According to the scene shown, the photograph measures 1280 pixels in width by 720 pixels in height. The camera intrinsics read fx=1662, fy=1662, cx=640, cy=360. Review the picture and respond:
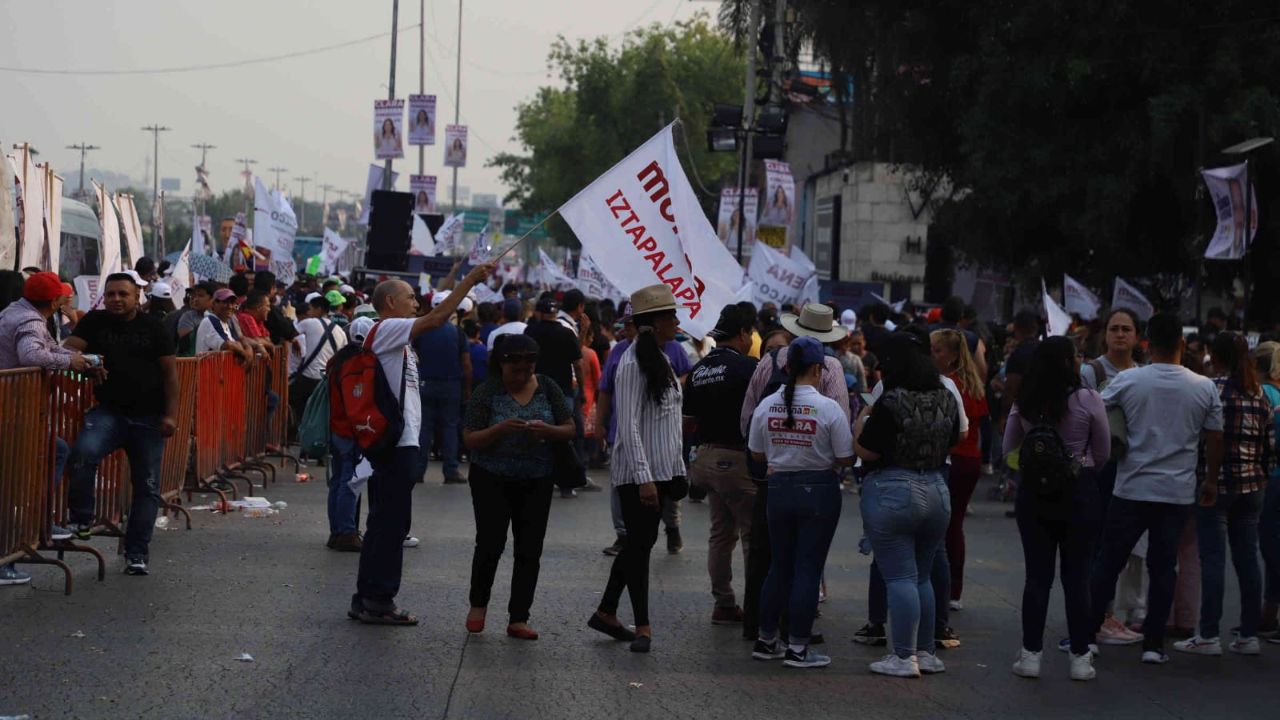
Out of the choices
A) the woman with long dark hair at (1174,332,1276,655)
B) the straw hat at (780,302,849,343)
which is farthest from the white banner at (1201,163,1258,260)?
the straw hat at (780,302,849,343)

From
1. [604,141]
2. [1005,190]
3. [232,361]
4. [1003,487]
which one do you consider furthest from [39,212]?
[604,141]

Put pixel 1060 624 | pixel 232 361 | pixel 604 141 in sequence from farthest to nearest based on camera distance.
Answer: pixel 604 141 → pixel 232 361 → pixel 1060 624

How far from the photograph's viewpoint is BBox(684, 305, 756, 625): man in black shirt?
→ 8.99 m

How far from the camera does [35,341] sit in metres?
9.24

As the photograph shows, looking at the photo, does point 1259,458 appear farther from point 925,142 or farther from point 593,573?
point 925,142

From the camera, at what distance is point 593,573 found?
35.8 feet

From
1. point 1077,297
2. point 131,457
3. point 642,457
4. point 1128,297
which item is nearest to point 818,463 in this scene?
point 642,457

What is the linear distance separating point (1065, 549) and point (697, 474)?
2.09 metres

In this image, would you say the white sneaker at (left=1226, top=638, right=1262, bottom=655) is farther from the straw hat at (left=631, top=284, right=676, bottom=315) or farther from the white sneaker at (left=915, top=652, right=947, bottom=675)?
the straw hat at (left=631, top=284, right=676, bottom=315)

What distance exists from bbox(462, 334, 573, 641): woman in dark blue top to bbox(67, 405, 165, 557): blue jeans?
240 cm

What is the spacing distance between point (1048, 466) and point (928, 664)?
1142 mm

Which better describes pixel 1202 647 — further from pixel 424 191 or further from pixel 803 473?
pixel 424 191

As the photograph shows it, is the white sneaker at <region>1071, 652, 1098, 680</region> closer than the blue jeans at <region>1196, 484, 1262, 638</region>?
Yes

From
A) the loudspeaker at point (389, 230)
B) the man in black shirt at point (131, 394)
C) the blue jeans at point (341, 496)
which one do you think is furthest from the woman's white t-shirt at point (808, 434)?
the loudspeaker at point (389, 230)
